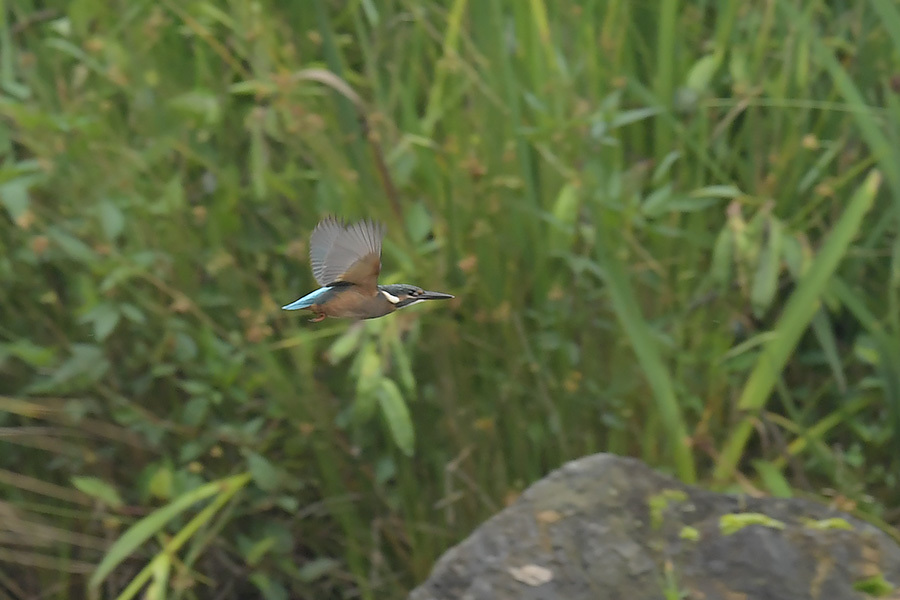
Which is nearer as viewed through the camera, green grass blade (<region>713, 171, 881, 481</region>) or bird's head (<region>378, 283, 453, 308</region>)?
bird's head (<region>378, 283, 453, 308</region>)

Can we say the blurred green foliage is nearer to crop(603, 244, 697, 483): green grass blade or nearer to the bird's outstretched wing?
crop(603, 244, 697, 483): green grass blade

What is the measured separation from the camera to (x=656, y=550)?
1414 millimetres

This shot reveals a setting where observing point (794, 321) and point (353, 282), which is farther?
point (794, 321)

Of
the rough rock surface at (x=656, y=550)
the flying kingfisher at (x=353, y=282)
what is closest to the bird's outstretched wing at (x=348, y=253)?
the flying kingfisher at (x=353, y=282)

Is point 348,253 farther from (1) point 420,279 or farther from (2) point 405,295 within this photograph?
(1) point 420,279

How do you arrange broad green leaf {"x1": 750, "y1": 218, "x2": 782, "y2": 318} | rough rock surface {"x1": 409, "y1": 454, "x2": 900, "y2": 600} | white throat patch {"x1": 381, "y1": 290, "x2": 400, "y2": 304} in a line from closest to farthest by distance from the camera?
white throat patch {"x1": 381, "y1": 290, "x2": 400, "y2": 304}
rough rock surface {"x1": 409, "y1": 454, "x2": 900, "y2": 600}
broad green leaf {"x1": 750, "y1": 218, "x2": 782, "y2": 318}

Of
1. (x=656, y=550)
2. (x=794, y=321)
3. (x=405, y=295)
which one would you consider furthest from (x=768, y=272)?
(x=405, y=295)

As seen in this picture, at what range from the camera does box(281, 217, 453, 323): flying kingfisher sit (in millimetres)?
784

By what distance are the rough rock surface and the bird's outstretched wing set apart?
67 cm

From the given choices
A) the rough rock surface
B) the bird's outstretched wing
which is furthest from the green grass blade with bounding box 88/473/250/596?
the bird's outstretched wing

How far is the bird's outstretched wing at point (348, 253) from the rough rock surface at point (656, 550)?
0.67 metres

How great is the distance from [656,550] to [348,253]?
0.76 m

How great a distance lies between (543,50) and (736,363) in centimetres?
55

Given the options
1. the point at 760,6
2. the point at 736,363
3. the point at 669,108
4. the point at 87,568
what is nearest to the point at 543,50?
the point at 669,108
